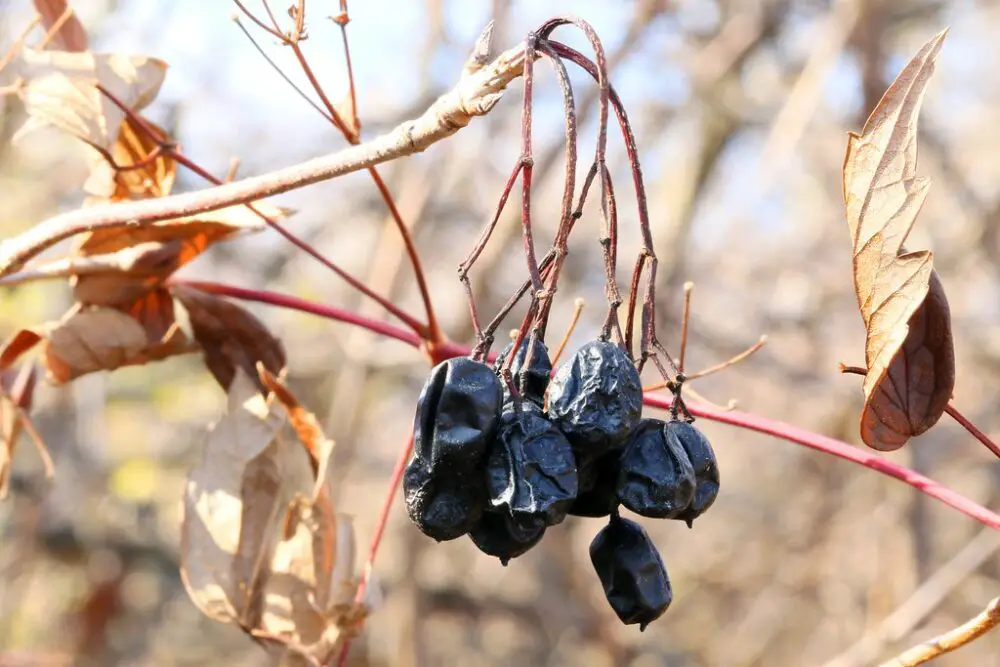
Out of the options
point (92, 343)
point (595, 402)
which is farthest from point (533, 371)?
point (92, 343)

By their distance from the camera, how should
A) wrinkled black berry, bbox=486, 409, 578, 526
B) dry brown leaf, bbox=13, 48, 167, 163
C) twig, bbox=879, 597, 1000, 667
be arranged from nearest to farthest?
1. wrinkled black berry, bbox=486, 409, 578, 526
2. twig, bbox=879, 597, 1000, 667
3. dry brown leaf, bbox=13, 48, 167, 163

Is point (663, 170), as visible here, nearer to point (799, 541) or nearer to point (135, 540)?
point (799, 541)

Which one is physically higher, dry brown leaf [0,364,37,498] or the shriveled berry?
the shriveled berry

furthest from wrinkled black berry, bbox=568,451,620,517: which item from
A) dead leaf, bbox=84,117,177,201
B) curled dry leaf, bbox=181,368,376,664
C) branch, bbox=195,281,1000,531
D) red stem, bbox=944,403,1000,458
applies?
dead leaf, bbox=84,117,177,201

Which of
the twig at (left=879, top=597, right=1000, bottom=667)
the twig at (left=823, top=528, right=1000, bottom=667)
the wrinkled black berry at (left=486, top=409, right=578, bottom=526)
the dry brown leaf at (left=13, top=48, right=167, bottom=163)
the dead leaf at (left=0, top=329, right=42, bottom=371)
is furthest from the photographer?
the twig at (left=823, top=528, right=1000, bottom=667)

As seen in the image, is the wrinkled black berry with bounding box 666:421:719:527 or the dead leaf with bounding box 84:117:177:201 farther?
the dead leaf with bounding box 84:117:177:201

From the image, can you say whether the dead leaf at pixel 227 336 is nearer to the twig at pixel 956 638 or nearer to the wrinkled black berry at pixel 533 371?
the wrinkled black berry at pixel 533 371

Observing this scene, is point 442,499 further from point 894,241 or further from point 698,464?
point 894,241

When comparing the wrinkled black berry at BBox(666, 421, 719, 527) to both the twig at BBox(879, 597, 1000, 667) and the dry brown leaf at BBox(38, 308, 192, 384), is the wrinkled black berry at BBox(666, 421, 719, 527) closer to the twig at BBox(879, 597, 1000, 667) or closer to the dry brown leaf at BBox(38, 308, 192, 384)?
the twig at BBox(879, 597, 1000, 667)
